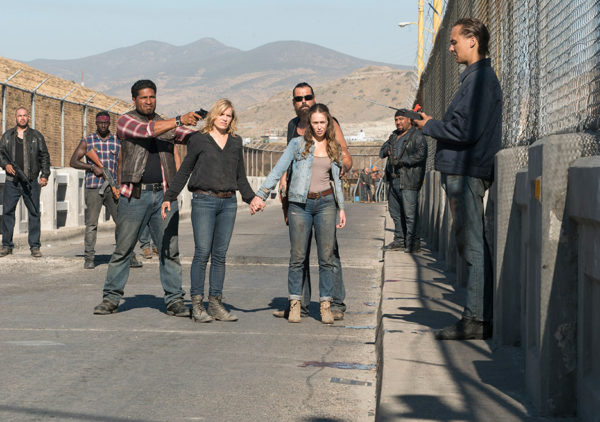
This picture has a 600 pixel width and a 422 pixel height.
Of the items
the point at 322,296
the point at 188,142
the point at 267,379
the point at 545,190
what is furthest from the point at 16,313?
the point at 545,190

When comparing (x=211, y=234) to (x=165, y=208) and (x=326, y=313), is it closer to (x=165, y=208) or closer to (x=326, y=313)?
(x=165, y=208)

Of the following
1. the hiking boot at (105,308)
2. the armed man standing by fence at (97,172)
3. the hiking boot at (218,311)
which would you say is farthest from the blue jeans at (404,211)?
the hiking boot at (105,308)

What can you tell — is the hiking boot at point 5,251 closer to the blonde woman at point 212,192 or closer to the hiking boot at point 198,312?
the blonde woman at point 212,192

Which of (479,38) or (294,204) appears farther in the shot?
(294,204)

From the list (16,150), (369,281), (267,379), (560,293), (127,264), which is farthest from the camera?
(16,150)

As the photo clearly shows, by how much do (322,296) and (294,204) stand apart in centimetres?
81

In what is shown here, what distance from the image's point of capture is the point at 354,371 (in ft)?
21.3

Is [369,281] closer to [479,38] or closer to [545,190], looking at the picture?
[479,38]

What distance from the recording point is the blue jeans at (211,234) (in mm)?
8453

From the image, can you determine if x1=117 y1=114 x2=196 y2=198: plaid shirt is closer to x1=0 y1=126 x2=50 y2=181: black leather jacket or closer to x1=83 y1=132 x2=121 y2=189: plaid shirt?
x1=83 y1=132 x2=121 y2=189: plaid shirt

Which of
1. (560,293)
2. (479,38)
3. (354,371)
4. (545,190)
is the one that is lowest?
(354,371)

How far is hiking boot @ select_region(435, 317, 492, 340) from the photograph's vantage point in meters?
6.52

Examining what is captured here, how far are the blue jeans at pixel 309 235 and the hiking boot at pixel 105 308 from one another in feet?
5.22

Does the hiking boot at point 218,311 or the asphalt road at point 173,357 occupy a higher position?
the hiking boot at point 218,311
